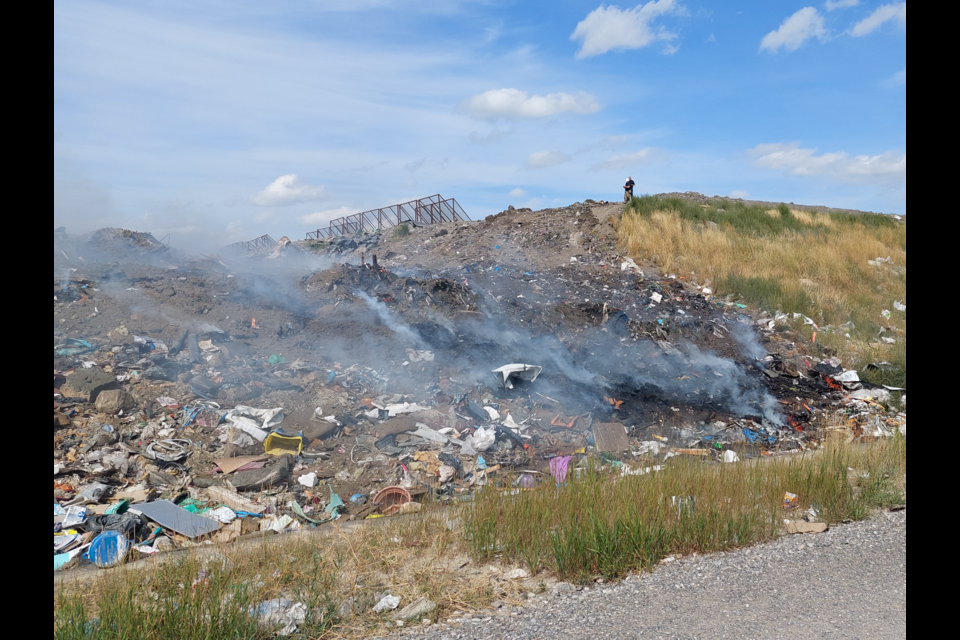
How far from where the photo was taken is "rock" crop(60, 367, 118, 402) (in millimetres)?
6523

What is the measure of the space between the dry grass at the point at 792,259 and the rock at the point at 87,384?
38.9 ft

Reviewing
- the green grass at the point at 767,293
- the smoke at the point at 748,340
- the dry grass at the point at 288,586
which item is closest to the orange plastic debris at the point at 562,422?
the dry grass at the point at 288,586

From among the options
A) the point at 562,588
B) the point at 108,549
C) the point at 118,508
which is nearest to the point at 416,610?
the point at 562,588

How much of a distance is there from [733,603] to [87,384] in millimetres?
7174

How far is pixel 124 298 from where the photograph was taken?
9484 millimetres

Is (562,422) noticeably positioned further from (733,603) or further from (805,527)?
(733,603)

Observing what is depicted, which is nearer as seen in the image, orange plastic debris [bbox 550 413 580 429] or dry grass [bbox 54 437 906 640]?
dry grass [bbox 54 437 906 640]

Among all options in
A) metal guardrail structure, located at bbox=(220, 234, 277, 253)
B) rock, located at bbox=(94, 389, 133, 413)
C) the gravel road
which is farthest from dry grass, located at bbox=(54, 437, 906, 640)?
metal guardrail structure, located at bbox=(220, 234, 277, 253)

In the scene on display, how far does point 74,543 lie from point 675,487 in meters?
4.59

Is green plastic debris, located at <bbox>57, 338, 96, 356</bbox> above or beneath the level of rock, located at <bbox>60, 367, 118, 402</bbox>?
above

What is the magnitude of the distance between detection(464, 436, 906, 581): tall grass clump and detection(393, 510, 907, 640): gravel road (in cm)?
16

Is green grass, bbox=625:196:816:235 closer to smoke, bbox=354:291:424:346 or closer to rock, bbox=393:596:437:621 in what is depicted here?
smoke, bbox=354:291:424:346

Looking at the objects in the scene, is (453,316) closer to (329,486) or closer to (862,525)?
(329,486)
